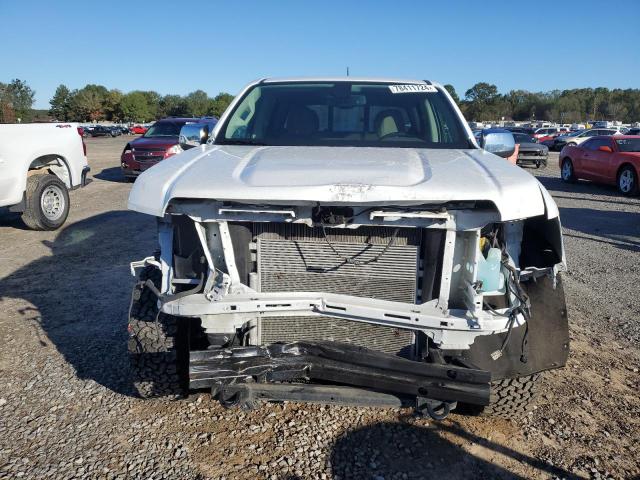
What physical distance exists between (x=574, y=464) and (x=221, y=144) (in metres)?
2.98

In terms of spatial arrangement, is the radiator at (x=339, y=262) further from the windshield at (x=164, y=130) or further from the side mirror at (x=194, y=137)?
the windshield at (x=164, y=130)

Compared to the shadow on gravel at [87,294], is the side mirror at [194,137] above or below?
above

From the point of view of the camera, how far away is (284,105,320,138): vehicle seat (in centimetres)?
377

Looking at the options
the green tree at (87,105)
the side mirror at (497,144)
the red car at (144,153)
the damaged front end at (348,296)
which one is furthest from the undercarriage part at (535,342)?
the green tree at (87,105)

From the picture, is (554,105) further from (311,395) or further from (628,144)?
(311,395)

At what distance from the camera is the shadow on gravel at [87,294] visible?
385 centimetres

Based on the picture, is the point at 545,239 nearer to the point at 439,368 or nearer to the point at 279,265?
the point at 439,368

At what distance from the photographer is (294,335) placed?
8.98 ft

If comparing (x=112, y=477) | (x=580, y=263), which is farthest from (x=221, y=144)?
(x=580, y=263)

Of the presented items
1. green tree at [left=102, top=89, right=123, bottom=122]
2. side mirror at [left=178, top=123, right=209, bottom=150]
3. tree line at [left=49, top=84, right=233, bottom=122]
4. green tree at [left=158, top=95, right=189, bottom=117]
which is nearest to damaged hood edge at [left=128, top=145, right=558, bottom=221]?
side mirror at [left=178, top=123, right=209, bottom=150]

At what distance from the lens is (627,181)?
13180 millimetres

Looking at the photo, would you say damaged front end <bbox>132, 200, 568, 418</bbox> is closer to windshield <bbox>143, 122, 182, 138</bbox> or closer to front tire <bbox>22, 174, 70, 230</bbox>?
front tire <bbox>22, 174, 70, 230</bbox>

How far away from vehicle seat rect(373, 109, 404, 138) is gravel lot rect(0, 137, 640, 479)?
196 centimetres

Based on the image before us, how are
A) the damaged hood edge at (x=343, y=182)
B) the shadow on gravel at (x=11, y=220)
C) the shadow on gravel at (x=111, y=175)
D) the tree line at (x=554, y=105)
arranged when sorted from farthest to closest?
the tree line at (x=554, y=105), the shadow on gravel at (x=111, y=175), the shadow on gravel at (x=11, y=220), the damaged hood edge at (x=343, y=182)
